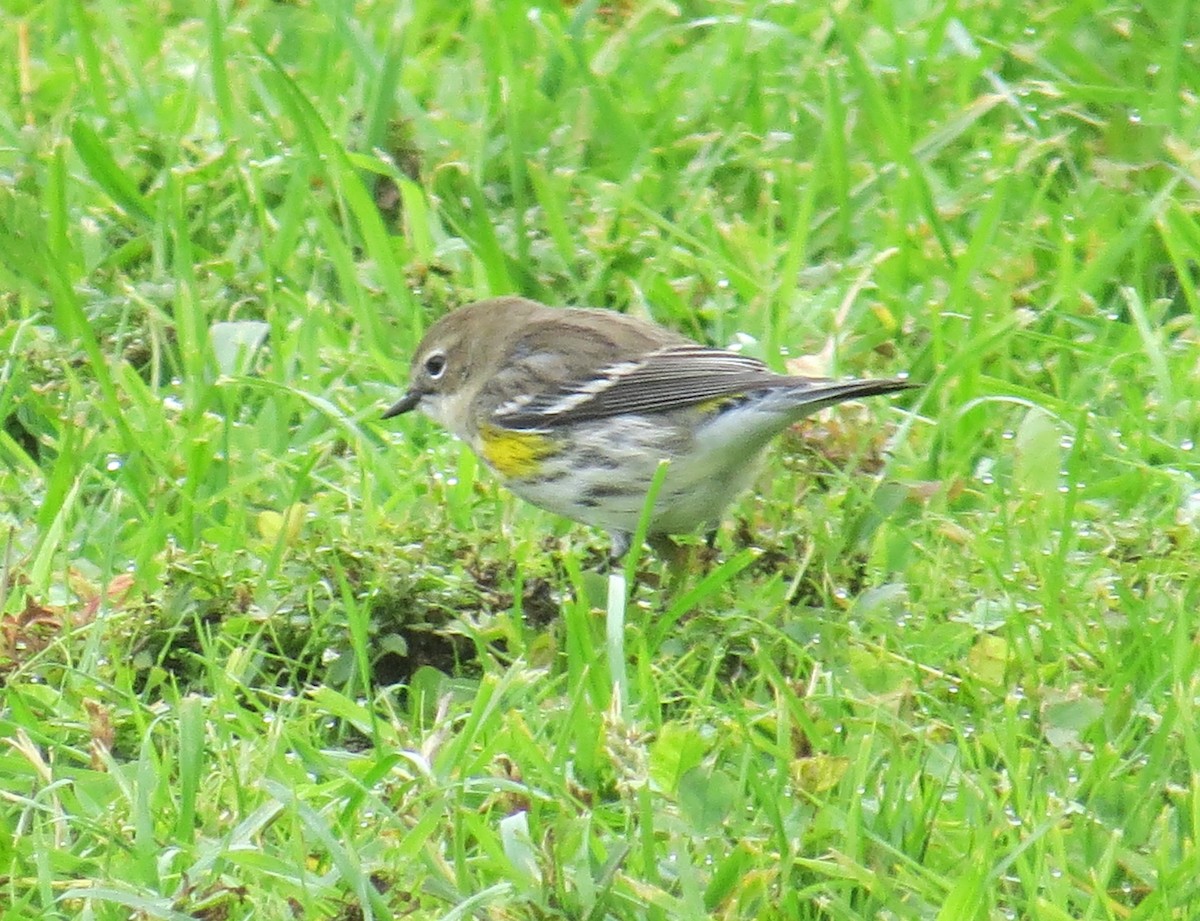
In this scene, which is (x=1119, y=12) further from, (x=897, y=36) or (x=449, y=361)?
(x=449, y=361)

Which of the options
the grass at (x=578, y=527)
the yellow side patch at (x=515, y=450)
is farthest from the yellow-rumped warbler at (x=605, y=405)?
the grass at (x=578, y=527)

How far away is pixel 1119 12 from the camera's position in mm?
6973

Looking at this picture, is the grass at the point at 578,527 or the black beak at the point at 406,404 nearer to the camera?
the grass at the point at 578,527

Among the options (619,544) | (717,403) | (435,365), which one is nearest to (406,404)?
(435,365)

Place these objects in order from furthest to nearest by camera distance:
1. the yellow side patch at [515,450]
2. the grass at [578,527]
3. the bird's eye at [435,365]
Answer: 1. the bird's eye at [435,365]
2. the yellow side patch at [515,450]
3. the grass at [578,527]

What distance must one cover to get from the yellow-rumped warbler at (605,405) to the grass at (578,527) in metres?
0.15

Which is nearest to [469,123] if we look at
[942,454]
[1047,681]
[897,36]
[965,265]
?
[897,36]

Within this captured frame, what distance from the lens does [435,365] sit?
18.1ft

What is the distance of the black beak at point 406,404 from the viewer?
18.2ft

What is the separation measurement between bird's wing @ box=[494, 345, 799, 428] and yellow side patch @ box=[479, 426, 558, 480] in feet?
0.14

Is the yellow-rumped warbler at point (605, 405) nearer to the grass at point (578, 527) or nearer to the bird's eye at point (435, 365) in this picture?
the bird's eye at point (435, 365)

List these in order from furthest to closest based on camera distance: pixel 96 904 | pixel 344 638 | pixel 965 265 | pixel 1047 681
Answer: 1. pixel 965 265
2. pixel 344 638
3. pixel 1047 681
4. pixel 96 904

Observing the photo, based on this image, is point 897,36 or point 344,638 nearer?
point 344,638

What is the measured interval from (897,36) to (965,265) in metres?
1.28
